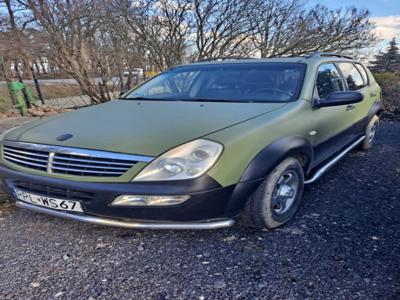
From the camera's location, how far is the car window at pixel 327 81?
3.39 metres

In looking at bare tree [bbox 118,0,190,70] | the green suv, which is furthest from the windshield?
bare tree [bbox 118,0,190,70]

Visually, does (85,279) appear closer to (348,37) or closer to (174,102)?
(174,102)

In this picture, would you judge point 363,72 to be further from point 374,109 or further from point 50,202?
point 50,202

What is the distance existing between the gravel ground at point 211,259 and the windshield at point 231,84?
44.8 inches

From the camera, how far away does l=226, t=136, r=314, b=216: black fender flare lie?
2332 mm

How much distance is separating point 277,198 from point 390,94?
7723mm

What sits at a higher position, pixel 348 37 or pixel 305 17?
pixel 305 17

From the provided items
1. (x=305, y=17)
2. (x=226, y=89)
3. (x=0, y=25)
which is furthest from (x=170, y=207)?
(x=305, y=17)

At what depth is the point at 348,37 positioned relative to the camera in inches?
398

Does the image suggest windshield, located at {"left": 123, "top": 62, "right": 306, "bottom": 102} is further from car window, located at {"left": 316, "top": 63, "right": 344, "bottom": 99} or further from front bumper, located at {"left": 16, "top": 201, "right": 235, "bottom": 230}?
front bumper, located at {"left": 16, "top": 201, "right": 235, "bottom": 230}

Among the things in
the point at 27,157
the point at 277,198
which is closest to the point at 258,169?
the point at 277,198

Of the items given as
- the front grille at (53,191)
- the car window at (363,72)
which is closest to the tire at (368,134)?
the car window at (363,72)

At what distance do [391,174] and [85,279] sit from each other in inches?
143

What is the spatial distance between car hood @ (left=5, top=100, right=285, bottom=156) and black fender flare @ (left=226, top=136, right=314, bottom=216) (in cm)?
31
